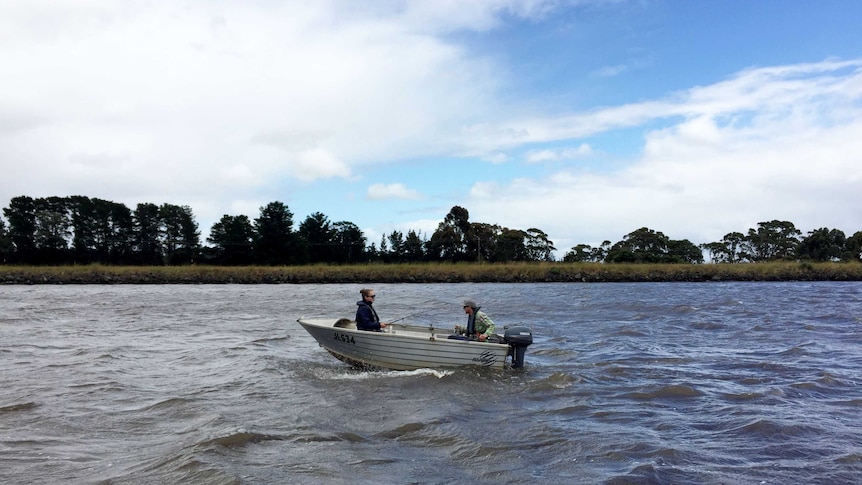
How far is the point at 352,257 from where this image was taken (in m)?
87.5

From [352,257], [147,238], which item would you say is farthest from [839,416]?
[147,238]

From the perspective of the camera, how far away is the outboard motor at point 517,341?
13.3 metres

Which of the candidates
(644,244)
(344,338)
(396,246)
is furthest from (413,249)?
(344,338)

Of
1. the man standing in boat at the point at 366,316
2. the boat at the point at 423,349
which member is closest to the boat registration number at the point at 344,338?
the boat at the point at 423,349

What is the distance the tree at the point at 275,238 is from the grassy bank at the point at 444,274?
20737mm

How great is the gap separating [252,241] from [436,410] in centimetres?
7608

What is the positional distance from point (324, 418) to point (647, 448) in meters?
4.96

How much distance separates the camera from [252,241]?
8275 cm

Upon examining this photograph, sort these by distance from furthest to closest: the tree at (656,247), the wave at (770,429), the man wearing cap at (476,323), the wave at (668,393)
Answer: the tree at (656,247)
the man wearing cap at (476,323)
the wave at (668,393)
the wave at (770,429)

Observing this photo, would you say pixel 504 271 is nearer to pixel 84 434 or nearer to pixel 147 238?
pixel 84 434

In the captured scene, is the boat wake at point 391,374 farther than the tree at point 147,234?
No

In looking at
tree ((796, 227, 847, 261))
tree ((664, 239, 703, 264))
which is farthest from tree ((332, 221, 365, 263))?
tree ((796, 227, 847, 261))

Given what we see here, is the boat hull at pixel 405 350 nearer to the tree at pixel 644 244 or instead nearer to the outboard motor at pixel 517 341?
the outboard motor at pixel 517 341

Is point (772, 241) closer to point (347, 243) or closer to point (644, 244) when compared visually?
point (644, 244)
